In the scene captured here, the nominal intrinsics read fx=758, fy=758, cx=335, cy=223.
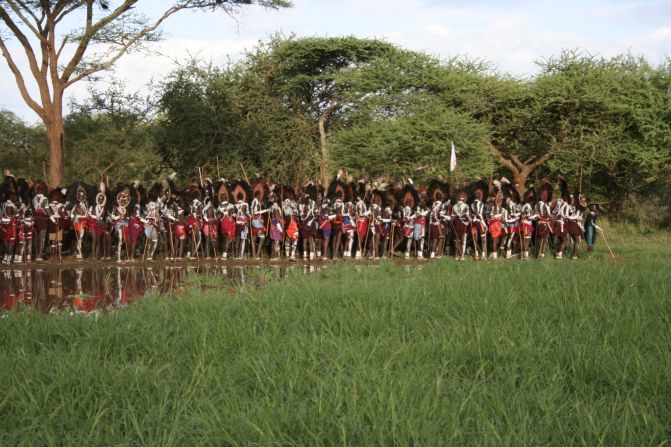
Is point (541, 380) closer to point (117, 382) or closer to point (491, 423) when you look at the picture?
point (491, 423)

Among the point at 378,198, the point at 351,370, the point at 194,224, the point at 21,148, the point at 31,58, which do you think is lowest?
the point at 351,370

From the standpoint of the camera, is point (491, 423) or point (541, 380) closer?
point (491, 423)

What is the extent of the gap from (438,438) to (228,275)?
408 inches

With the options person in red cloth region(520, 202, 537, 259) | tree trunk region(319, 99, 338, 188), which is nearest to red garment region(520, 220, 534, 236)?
person in red cloth region(520, 202, 537, 259)

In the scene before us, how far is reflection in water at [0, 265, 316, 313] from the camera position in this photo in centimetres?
1050

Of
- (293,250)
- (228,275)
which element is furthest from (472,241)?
(228,275)

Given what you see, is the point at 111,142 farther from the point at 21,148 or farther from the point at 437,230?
the point at 437,230

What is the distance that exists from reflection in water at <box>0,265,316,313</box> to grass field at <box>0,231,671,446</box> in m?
2.15

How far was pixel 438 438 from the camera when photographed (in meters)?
4.17

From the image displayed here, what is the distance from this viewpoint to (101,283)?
13.0 metres

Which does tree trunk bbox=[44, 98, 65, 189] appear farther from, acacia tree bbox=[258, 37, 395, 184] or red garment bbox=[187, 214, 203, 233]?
acacia tree bbox=[258, 37, 395, 184]

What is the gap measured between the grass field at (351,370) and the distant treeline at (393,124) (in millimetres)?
16553

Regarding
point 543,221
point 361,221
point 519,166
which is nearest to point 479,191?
point 543,221

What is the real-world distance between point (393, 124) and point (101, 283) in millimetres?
13805
